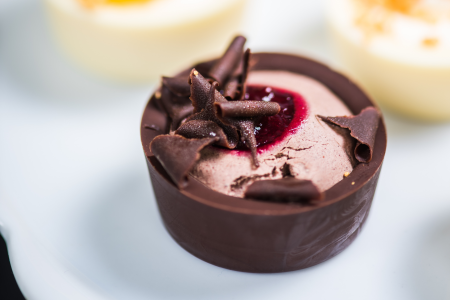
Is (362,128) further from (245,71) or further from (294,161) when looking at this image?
(245,71)

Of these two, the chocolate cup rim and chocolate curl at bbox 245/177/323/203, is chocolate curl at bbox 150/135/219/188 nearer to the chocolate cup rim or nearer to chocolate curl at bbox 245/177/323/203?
the chocolate cup rim

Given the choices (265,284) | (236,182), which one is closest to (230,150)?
(236,182)

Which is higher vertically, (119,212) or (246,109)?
(246,109)

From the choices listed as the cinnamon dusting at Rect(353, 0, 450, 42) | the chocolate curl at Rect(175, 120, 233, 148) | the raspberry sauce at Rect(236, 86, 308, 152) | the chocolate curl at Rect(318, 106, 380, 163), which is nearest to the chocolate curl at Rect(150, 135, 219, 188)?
the chocolate curl at Rect(175, 120, 233, 148)

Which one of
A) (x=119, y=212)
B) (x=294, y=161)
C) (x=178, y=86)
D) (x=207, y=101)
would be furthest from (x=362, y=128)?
(x=119, y=212)

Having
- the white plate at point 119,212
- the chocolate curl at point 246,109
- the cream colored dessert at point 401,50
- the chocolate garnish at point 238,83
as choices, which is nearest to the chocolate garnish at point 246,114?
the chocolate curl at point 246,109

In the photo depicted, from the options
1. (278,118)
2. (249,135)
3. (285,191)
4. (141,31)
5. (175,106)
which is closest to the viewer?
(285,191)

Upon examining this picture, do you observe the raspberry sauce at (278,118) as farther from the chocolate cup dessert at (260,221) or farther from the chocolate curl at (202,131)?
the chocolate cup dessert at (260,221)
